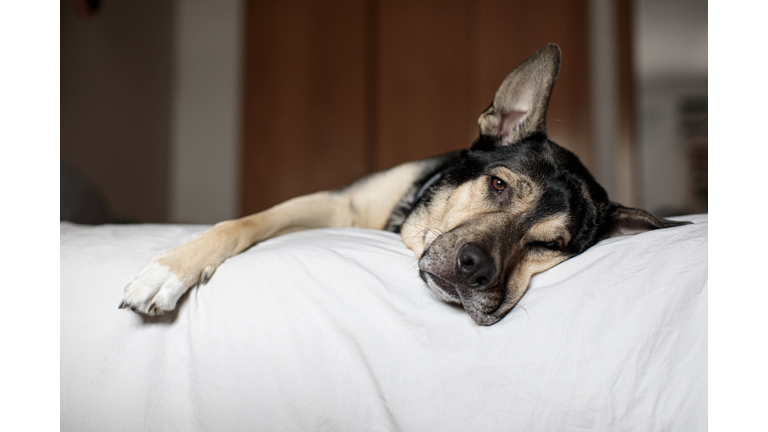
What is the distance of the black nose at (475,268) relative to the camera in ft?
3.72

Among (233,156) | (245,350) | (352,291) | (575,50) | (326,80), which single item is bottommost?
(245,350)

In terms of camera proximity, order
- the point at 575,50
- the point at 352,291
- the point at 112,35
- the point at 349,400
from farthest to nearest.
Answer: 1. the point at 575,50
2. the point at 112,35
3. the point at 352,291
4. the point at 349,400

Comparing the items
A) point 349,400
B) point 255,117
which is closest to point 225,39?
point 255,117

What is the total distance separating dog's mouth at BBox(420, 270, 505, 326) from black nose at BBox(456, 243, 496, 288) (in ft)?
0.08

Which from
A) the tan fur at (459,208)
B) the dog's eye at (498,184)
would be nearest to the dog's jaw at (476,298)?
the tan fur at (459,208)

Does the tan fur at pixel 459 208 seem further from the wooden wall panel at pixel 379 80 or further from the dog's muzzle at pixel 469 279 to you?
the wooden wall panel at pixel 379 80

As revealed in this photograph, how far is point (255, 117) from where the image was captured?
5559mm

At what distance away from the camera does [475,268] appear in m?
1.14

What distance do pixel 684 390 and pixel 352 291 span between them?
79 cm

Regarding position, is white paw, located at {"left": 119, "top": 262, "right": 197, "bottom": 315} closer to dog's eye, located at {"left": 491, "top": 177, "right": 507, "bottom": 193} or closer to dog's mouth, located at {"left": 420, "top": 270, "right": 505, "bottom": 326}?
dog's mouth, located at {"left": 420, "top": 270, "right": 505, "bottom": 326}

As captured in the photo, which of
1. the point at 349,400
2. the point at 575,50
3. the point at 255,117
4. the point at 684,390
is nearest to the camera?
the point at 684,390

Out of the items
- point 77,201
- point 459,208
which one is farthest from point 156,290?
point 77,201

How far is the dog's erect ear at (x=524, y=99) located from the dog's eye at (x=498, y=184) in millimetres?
285

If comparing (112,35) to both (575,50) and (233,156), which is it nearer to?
(233,156)
